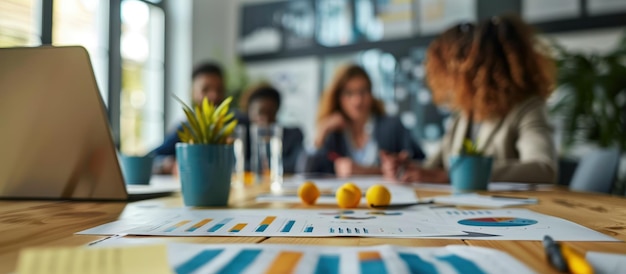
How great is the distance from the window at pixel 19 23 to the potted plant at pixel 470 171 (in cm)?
292

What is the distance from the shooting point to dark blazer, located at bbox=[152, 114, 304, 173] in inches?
98.9

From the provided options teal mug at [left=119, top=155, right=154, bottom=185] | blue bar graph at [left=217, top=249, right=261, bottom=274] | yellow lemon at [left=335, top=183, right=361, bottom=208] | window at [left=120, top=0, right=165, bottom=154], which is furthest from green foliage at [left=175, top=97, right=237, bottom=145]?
window at [left=120, top=0, right=165, bottom=154]

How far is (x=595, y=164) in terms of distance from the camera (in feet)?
5.57

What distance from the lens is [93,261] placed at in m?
0.38

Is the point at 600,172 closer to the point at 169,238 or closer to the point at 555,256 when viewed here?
the point at 555,256

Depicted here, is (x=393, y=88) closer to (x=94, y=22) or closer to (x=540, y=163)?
(x=94, y=22)

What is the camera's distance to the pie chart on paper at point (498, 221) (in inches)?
25.7

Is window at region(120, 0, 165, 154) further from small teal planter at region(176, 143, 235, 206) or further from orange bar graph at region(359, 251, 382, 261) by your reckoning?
orange bar graph at region(359, 251, 382, 261)

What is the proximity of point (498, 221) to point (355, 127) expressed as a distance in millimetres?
2208

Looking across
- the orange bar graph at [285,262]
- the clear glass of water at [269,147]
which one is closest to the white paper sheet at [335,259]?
the orange bar graph at [285,262]

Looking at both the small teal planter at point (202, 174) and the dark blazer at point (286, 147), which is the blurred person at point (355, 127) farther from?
the small teal planter at point (202, 174)

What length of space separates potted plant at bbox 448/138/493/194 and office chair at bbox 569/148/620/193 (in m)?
0.59

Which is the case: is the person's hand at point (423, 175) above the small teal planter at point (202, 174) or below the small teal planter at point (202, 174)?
below

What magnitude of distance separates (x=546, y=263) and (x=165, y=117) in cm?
459
